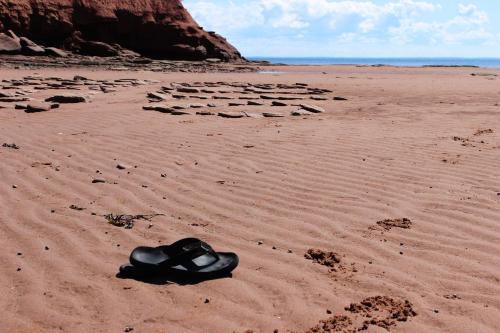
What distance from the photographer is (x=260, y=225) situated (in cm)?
433

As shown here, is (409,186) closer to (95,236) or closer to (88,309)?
(95,236)

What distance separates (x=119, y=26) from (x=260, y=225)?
43.8 meters

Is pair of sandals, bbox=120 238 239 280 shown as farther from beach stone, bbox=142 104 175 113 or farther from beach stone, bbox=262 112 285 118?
beach stone, bbox=142 104 175 113

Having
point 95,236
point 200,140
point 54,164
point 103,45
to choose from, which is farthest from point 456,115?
point 103,45

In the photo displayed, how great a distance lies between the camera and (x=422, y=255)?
3742 millimetres

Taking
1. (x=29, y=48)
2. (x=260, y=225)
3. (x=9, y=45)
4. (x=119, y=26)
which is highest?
(x=119, y=26)

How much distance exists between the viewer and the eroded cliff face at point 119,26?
136 ft

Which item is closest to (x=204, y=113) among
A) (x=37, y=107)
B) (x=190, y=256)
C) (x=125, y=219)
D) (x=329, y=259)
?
(x=37, y=107)

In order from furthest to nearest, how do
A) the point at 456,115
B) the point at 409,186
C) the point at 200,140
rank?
the point at 456,115 → the point at 200,140 → the point at 409,186

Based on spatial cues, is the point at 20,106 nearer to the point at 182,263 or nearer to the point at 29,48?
the point at 182,263

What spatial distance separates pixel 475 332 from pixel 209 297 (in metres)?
1.33

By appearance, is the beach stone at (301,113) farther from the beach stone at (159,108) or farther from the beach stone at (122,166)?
the beach stone at (122,166)

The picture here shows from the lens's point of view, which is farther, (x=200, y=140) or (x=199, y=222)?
(x=200, y=140)

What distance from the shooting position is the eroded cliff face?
136 feet
